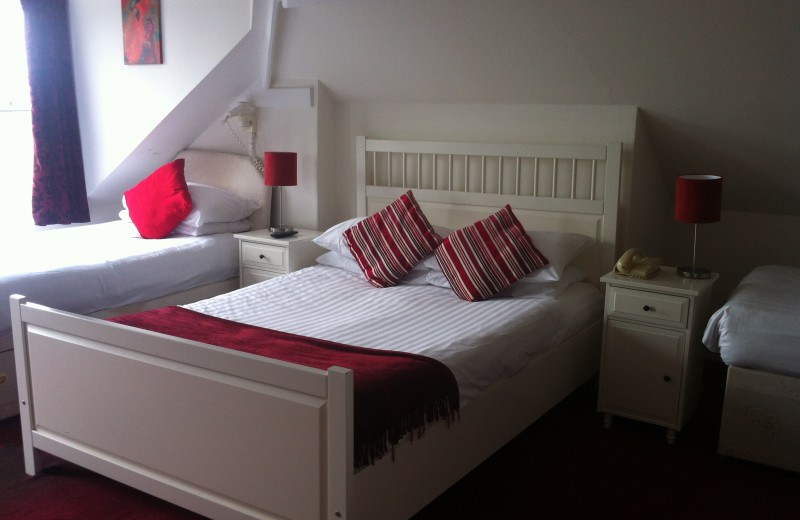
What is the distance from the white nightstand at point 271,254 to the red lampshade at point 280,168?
1.01ft

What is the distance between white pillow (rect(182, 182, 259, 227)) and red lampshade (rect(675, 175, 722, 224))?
97.9 inches

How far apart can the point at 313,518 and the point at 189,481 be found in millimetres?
495

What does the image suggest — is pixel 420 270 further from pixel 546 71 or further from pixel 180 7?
pixel 180 7

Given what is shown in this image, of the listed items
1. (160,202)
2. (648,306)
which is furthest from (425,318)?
(160,202)

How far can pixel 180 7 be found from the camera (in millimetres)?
4406

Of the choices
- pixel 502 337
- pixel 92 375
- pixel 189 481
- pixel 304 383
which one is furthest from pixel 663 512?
pixel 92 375

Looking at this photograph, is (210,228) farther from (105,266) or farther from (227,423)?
(227,423)

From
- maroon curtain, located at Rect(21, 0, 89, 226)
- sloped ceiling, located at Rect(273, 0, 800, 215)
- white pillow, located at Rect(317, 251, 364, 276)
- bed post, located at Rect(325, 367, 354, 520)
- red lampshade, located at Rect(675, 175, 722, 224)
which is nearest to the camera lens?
bed post, located at Rect(325, 367, 354, 520)

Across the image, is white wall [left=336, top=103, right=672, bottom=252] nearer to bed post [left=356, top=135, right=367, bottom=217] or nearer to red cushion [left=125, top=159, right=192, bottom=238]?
bed post [left=356, top=135, right=367, bottom=217]

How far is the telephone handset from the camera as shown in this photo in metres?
3.28

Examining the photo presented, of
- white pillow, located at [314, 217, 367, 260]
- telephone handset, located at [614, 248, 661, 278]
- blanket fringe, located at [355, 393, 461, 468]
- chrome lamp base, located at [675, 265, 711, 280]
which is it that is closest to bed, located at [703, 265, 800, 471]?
chrome lamp base, located at [675, 265, 711, 280]

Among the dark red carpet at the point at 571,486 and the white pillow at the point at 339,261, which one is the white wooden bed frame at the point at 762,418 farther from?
the white pillow at the point at 339,261

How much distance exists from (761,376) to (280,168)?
264 centimetres

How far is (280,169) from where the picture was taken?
4273mm
